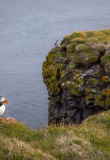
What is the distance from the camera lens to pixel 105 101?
21.4 meters

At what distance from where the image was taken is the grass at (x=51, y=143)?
8663 millimetres

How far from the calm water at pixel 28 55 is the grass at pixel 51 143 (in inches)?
1890

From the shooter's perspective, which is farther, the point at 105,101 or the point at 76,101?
the point at 76,101

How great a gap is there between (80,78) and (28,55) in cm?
8264

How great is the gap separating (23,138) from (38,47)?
95484 mm

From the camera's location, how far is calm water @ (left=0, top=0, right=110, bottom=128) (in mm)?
70938

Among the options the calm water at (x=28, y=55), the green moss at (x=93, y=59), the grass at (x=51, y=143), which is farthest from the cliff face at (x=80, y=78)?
the calm water at (x=28, y=55)

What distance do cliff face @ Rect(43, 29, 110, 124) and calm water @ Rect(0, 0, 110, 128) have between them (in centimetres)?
3385

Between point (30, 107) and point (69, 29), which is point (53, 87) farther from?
point (69, 29)

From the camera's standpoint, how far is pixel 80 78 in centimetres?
2244

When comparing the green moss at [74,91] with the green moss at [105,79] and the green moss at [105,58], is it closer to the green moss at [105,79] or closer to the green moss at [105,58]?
the green moss at [105,79]

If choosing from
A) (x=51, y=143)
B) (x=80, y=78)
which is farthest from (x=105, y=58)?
(x=51, y=143)

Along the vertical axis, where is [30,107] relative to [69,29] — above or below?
below

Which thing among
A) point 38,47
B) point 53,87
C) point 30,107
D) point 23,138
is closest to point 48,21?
point 38,47
